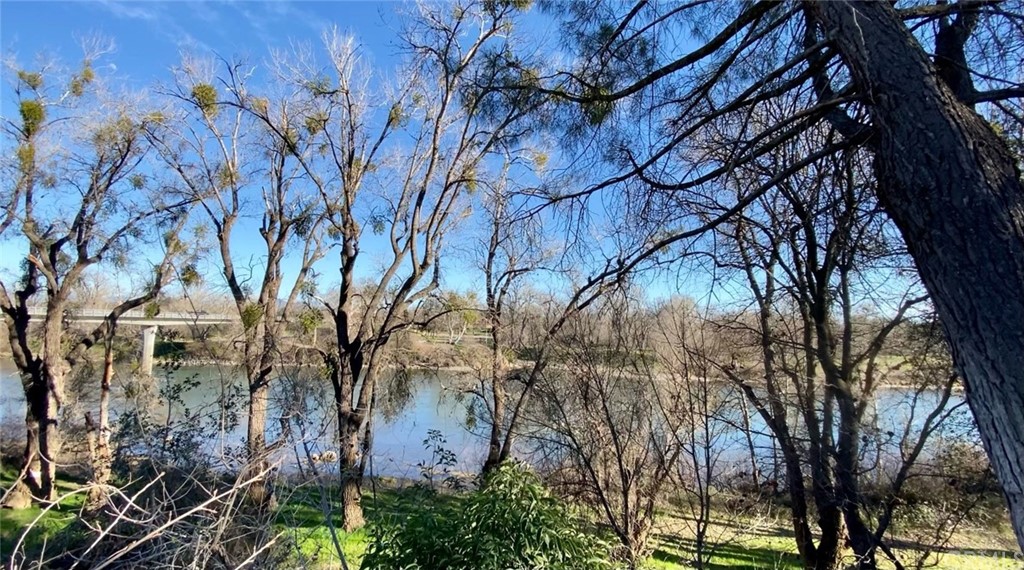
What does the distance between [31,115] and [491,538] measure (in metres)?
8.98

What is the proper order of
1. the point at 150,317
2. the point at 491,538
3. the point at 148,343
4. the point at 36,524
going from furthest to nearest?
the point at 148,343 < the point at 150,317 < the point at 36,524 < the point at 491,538

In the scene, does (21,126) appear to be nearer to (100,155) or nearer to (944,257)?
(100,155)

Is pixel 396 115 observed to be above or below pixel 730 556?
above

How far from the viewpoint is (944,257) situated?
1.72m

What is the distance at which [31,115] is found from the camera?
309 inches

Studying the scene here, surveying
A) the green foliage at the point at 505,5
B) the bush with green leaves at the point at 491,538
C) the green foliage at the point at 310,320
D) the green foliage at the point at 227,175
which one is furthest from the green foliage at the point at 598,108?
the green foliage at the point at 227,175

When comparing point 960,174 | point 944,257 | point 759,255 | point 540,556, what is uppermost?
point 759,255

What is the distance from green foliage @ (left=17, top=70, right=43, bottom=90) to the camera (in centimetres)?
A: 803

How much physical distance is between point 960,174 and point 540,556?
250cm

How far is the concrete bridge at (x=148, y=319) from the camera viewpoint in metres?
10.6

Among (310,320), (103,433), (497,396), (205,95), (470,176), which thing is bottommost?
(103,433)

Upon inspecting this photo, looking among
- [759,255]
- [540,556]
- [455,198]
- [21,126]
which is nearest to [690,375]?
[759,255]

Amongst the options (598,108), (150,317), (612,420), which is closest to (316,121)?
(150,317)

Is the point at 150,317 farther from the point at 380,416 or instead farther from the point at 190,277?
the point at 380,416
